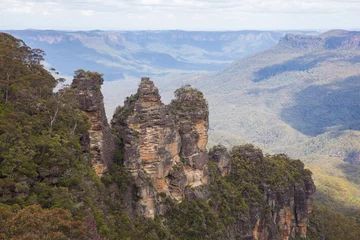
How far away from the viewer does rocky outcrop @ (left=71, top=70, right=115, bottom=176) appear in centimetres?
3438

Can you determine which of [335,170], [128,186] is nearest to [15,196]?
[128,186]

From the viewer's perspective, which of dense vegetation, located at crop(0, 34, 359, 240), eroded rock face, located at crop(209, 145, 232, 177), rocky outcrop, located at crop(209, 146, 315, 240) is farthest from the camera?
eroded rock face, located at crop(209, 145, 232, 177)

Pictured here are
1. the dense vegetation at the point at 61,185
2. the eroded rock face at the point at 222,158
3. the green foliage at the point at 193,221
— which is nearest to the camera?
the dense vegetation at the point at 61,185

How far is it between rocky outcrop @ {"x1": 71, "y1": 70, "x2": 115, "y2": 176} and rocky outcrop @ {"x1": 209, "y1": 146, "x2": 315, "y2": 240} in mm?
17656

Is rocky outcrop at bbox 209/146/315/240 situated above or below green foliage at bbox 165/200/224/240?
below

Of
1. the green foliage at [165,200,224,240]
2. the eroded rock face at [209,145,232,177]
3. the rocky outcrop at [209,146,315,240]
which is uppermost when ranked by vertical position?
the eroded rock face at [209,145,232,177]

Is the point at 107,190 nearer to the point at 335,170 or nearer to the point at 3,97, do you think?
the point at 3,97

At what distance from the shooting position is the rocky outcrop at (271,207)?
164 ft

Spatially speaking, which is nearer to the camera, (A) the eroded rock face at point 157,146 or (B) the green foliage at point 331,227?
(A) the eroded rock face at point 157,146

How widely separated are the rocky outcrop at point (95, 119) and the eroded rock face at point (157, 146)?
216 cm

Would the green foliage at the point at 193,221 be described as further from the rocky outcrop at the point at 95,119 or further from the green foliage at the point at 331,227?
the green foliage at the point at 331,227

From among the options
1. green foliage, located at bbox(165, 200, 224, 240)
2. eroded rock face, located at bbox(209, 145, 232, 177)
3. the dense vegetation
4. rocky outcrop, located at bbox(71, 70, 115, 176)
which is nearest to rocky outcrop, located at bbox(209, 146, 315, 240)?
eroded rock face, located at bbox(209, 145, 232, 177)

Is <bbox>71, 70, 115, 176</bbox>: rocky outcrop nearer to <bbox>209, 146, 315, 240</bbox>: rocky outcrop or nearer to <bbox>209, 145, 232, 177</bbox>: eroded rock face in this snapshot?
<bbox>209, 146, 315, 240</bbox>: rocky outcrop

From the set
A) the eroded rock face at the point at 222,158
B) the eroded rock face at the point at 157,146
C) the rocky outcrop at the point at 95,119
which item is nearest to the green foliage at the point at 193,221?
the eroded rock face at the point at 157,146
